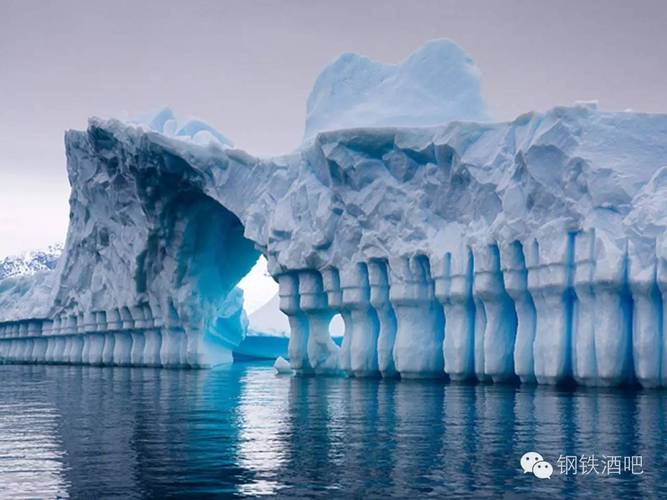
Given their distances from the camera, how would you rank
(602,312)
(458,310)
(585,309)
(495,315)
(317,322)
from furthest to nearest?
(317,322) < (458,310) < (495,315) < (585,309) < (602,312)

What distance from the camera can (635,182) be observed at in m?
17.6

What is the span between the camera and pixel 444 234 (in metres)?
21.6

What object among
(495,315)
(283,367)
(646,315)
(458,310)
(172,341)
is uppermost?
(458,310)

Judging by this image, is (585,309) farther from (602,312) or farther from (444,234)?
(444,234)

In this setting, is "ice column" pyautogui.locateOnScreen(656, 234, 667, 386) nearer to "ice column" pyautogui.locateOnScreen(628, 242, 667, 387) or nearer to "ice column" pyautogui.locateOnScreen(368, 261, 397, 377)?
"ice column" pyautogui.locateOnScreen(628, 242, 667, 387)

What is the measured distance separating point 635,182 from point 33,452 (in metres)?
12.0

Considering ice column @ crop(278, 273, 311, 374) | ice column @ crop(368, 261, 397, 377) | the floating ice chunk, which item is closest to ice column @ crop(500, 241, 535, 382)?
ice column @ crop(368, 261, 397, 377)

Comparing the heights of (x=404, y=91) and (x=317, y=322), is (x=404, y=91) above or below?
above

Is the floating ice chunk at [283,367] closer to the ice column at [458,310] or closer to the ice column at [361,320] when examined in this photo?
the ice column at [361,320]

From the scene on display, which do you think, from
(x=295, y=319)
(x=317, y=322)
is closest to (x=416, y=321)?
(x=317, y=322)

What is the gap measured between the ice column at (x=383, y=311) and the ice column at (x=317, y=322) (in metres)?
2.69

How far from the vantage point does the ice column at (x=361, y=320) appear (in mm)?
23984

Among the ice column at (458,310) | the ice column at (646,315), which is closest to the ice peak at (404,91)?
the ice column at (458,310)

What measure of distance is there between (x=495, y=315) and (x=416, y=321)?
111 inches
